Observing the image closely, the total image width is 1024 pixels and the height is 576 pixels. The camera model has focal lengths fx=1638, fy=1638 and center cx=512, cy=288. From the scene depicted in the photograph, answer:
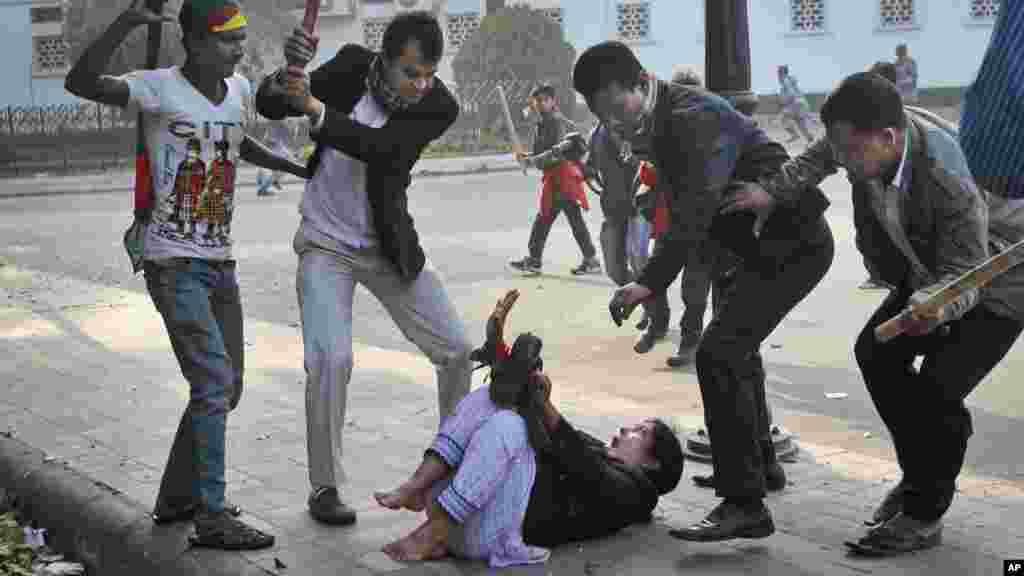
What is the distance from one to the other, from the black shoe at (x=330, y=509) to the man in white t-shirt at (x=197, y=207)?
1.04ft

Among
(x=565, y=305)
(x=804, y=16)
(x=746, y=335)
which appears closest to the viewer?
(x=746, y=335)

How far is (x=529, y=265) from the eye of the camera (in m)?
14.3

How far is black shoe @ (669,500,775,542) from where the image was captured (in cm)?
534

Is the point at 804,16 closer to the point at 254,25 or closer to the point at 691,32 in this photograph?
the point at 691,32

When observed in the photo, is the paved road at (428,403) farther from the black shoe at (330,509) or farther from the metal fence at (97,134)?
the metal fence at (97,134)

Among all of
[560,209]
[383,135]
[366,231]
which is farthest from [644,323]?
[383,135]

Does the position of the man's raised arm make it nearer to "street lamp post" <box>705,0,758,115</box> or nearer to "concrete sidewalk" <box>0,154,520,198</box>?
"street lamp post" <box>705,0,758,115</box>

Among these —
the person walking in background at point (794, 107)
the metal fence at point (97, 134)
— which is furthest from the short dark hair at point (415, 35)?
the metal fence at point (97, 134)

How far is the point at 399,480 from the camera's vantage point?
21.0 feet

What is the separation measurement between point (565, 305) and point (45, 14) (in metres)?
31.4

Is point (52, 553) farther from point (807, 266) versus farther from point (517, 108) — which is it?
point (517, 108)

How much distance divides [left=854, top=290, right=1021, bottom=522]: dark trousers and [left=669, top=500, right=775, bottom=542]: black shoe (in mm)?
475

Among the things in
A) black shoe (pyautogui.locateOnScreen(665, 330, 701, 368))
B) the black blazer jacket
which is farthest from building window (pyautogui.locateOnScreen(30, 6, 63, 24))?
the black blazer jacket

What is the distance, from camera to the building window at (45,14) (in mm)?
40281
